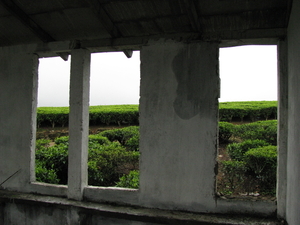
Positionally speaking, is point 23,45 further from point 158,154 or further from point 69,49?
point 158,154

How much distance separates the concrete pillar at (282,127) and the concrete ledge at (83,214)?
0.99 feet

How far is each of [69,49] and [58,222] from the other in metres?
2.92

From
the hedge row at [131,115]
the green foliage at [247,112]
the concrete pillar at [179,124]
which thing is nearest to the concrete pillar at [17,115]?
the concrete pillar at [179,124]

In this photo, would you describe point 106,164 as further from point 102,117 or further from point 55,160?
point 102,117

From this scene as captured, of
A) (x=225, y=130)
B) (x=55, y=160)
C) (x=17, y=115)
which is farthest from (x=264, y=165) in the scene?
(x=17, y=115)

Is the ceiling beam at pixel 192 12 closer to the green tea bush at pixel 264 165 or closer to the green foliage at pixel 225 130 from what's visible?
the green tea bush at pixel 264 165

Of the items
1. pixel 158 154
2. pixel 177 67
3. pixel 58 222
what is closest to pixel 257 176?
pixel 158 154

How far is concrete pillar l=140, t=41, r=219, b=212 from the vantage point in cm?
331

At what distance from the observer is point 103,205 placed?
11.8 feet

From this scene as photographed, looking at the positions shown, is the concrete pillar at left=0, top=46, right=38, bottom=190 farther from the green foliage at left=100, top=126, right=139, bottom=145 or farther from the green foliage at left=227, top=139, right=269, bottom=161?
the green foliage at left=100, top=126, right=139, bottom=145

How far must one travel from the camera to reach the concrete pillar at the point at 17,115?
4.11 m

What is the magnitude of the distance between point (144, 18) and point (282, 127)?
8.13 ft

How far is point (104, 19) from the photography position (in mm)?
3344

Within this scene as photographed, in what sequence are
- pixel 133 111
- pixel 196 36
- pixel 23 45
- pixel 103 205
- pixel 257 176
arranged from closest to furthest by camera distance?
1. pixel 196 36
2. pixel 103 205
3. pixel 23 45
4. pixel 257 176
5. pixel 133 111
